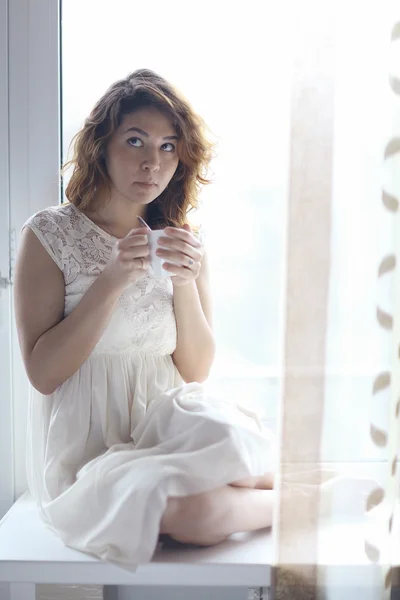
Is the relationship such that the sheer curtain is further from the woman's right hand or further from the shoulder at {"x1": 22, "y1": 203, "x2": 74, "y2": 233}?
the shoulder at {"x1": 22, "y1": 203, "x2": 74, "y2": 233}

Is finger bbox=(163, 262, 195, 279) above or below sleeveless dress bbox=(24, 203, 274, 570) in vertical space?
above

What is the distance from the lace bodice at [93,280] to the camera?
54.5 inches

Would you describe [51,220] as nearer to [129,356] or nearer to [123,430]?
[129,356]

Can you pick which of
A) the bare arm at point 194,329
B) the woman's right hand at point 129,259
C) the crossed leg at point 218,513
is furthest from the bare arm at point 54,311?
the crossed leg at point 218,513

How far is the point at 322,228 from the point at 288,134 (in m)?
0.16

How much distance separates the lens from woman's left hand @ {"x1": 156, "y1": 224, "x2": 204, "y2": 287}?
1.27 m

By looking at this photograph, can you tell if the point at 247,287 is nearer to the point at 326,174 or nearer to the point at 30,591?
the point at 326,174

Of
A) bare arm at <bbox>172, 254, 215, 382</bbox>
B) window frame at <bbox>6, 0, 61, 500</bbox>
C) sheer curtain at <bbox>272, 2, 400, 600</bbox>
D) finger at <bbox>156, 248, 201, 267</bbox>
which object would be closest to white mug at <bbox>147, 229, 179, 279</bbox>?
finger at <bbox>156, 248, 201, 267</bbox>

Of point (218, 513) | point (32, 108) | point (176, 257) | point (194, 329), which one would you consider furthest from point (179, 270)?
point (32, 108)

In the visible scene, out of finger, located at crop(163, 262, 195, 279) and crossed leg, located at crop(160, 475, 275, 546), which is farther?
finger, located at crop(163, 262, 195, 279)

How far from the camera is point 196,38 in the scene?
5.04ft

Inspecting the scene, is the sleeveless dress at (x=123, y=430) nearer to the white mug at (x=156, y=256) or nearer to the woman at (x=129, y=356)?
the woman at (x=129, y=356)

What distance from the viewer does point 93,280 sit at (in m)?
1.40

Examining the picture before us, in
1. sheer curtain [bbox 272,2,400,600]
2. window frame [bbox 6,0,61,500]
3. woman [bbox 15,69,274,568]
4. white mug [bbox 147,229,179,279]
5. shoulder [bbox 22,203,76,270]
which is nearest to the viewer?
sheer curtain [bbox 272,2,400,600]
